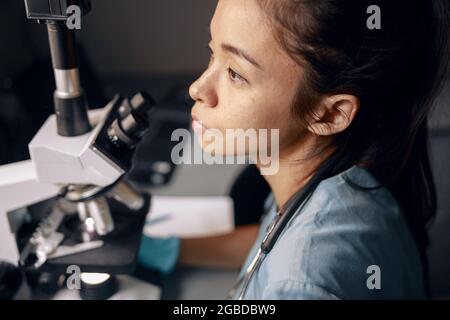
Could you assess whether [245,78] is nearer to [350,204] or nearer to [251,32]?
[251,32]

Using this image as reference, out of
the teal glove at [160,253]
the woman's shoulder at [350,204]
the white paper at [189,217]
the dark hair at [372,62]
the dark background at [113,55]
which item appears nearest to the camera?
the dark hair at [372,62]

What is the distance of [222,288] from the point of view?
2.95ft

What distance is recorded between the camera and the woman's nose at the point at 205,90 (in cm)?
65

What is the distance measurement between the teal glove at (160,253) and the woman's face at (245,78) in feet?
1.08

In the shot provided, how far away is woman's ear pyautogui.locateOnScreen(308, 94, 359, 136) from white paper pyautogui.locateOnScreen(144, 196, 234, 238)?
0.46 m

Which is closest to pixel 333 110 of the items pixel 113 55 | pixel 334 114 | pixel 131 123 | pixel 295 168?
pixel 334 114

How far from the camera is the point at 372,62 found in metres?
0.62

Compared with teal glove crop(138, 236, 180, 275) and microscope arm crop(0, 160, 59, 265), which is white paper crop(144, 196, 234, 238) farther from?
microscope arm crop(0, 160, 59, 265)

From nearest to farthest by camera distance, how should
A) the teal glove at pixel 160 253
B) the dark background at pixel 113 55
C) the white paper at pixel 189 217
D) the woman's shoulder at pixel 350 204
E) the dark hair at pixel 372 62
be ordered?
the dark hair at pixel 372 62
the woman's shoulder at pixel 350 204
the teal glove at pixel 160 253
the white paper at pixel 189 217
the dark background at pixel 113 55

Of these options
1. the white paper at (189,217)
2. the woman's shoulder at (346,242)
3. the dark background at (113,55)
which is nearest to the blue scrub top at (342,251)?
the woman's shoulder at (346,242)

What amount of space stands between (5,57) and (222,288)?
116 cm

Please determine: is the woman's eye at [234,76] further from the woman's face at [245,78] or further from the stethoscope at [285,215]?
the stethoscope at [285,215]

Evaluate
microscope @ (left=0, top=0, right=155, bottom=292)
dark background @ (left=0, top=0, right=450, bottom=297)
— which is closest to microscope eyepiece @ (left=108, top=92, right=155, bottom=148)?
microscope @ (left=0, top=0, right=155, bottom=292)
